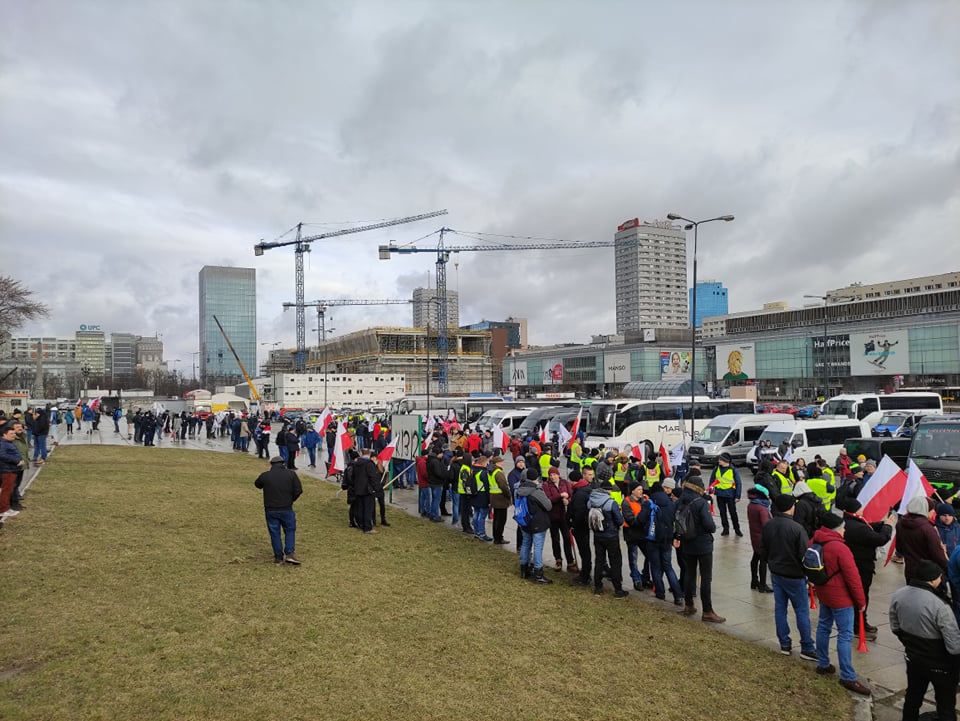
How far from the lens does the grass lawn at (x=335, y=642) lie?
5.89 metres

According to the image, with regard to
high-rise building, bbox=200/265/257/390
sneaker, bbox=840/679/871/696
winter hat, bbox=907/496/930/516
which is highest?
high-rise building, bbox=200/265/257/390

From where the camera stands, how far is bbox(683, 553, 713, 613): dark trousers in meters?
8.48

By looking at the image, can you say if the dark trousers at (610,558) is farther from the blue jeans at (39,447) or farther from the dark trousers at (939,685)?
the blue jeans at (39,447)

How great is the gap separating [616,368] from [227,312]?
113 m

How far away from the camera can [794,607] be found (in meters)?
7.12

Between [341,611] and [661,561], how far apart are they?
449 centimetres

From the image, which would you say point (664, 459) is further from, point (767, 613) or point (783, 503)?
point (783, 503)

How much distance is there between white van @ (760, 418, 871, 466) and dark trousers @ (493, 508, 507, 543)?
14.2 m

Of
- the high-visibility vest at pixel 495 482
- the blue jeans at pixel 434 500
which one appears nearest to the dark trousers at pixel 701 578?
the high-visibility vest at pixel 495 482

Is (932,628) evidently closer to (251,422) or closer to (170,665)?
(170,665)

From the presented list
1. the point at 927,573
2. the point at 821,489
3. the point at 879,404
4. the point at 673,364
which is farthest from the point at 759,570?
the point at 673,364

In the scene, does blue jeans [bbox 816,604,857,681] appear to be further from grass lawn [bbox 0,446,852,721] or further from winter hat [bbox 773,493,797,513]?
winter hat [bbox 773,493,797,513]

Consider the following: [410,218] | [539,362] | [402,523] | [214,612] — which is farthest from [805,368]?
[214,612]

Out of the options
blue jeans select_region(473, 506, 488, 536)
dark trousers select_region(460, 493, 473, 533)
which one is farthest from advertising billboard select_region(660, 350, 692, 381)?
blue jeans select_region(473, 506, 488, 536)
